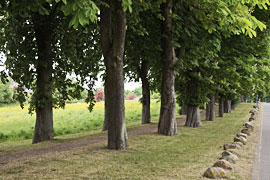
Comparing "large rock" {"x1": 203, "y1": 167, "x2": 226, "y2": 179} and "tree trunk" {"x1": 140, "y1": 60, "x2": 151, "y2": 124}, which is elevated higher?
"tree trunk" {"x1": 140, "y1": 60, "x2": 151, "y2": 124}

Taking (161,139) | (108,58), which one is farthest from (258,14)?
(108,58)

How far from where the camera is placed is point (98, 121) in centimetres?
2778

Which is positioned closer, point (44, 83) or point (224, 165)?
point (224, 165)

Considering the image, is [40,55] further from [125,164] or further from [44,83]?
[125,164]

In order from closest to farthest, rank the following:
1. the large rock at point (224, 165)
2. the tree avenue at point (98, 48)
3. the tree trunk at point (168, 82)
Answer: the large rock at point (224, 165) < the tree avenue at point (98, 48) < the tree trunk at point (168, 82)

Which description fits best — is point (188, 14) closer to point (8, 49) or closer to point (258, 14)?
point (258, 14)

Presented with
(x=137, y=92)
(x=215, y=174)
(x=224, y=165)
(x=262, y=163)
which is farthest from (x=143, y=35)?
(x=137, y=92)

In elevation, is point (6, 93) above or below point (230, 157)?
above

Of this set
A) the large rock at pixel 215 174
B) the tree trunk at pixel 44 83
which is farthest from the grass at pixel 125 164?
the tree trunk at pixel 44 83

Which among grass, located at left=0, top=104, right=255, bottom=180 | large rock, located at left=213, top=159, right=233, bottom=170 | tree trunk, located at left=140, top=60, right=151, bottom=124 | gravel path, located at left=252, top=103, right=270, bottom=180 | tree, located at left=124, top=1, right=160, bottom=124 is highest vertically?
tree, located at left=124, top=1, right=160, bottom=124

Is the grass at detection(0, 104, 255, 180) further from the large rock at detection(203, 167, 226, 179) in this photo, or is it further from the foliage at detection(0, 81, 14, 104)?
the foliage at detection(0, 81, 14, 104)

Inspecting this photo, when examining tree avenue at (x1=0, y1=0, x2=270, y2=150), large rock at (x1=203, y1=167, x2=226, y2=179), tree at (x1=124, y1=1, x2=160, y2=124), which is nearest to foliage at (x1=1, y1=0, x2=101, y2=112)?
tree avenue at (x1=0, y1=0, x2=270, y2=150)

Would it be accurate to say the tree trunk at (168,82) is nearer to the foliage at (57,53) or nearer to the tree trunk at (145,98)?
the foliage at (57,53)

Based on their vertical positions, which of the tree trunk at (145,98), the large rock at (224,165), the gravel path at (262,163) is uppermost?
the tree trunk at (145,98)
